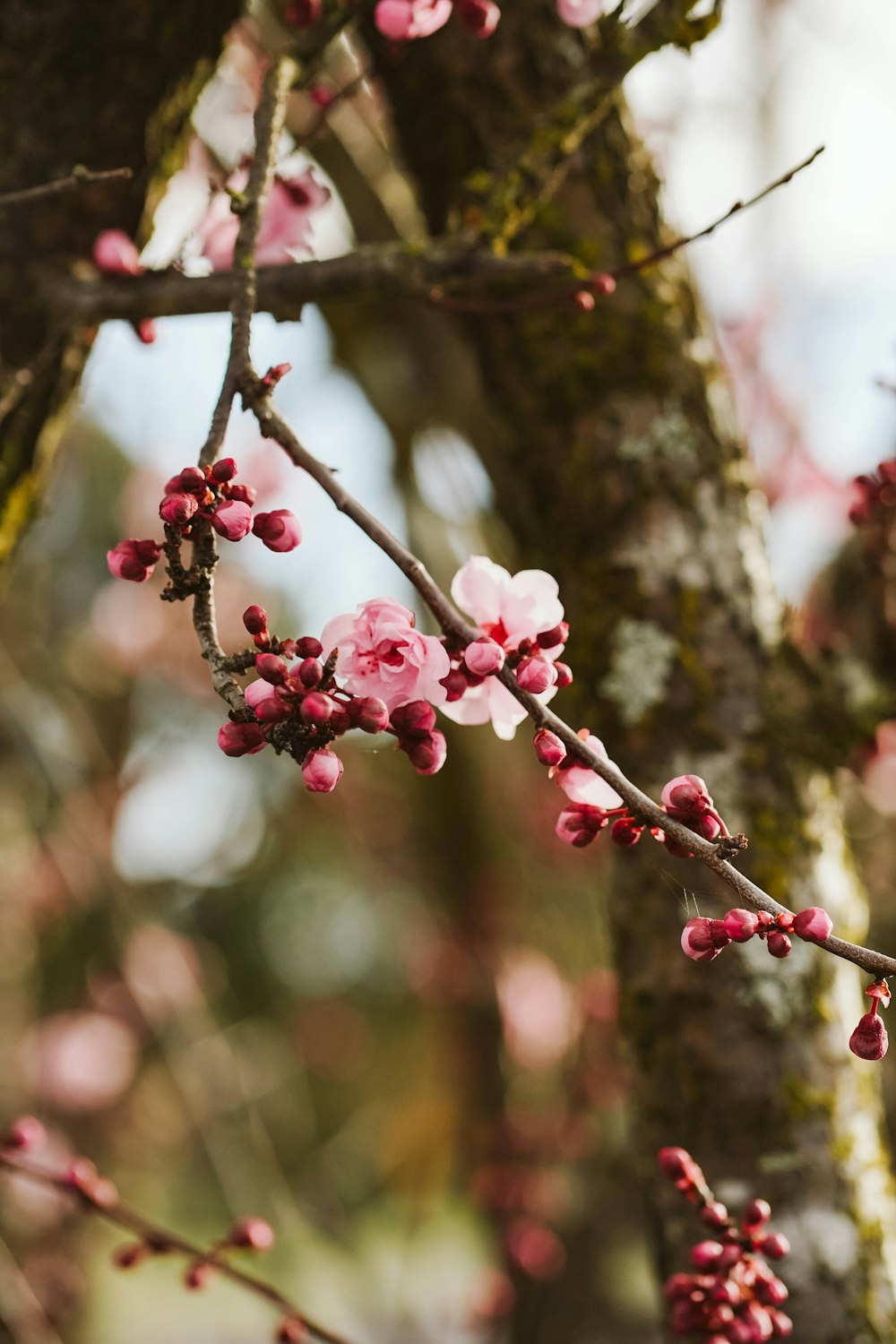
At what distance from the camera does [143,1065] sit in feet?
26.4

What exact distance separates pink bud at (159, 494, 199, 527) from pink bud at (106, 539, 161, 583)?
0.19 ft

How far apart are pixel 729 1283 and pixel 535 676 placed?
704 millimetres

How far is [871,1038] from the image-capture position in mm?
701

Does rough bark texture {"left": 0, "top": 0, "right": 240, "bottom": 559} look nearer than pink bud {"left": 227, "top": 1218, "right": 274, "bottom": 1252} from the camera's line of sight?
No

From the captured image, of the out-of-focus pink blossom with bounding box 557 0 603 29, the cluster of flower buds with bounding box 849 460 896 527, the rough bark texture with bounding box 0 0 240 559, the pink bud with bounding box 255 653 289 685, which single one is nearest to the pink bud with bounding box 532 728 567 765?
the pink bud with bounding box 255 653 289 685

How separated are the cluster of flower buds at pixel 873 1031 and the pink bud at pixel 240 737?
514 millimetres

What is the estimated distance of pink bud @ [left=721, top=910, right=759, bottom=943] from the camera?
0.70m

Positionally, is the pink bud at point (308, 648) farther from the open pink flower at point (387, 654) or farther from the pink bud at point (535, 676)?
the pink bud at point (535, 676)

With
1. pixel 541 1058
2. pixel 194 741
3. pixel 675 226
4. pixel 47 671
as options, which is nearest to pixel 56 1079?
pixel 194 741

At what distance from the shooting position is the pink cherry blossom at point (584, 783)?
0.82 metres

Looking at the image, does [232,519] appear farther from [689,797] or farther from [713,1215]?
[713,1215]

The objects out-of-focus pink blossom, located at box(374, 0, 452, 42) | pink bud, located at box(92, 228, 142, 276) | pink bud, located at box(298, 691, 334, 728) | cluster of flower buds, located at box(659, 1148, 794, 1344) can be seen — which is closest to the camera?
pink bud, located at box(298, 691, 334, 728)

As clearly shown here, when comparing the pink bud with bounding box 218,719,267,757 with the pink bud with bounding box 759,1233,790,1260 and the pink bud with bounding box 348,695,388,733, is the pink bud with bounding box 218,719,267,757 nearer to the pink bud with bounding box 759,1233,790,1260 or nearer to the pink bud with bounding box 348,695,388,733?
the pink bud with bounding box 348,695,388,733

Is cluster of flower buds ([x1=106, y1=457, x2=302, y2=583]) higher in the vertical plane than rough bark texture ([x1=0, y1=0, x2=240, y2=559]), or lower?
lower
